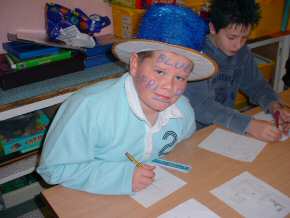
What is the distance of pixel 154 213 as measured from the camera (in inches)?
31.6

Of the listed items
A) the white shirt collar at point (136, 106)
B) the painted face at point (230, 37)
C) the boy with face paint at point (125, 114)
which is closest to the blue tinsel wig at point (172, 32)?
the boy with face paint at point (125, 114)

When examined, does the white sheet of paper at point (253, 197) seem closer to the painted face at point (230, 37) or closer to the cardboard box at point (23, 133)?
the painted face at point (230, 37)

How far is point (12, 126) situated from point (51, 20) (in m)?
0.58

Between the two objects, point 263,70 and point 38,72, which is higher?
point 38,72

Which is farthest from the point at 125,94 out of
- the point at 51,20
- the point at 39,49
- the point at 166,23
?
the point at 51,20

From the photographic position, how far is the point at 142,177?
880 mm

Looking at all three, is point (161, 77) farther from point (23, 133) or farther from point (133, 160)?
point (23, 133)

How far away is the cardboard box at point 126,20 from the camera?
5.84 ft

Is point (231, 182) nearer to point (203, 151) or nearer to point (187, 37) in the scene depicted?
point (203, 151)

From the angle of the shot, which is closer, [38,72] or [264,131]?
[264,131]

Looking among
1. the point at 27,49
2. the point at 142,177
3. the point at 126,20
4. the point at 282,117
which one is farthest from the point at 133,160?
the point at 126,20

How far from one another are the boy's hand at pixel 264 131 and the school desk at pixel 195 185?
0.03m

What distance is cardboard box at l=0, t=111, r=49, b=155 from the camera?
5.15 feet

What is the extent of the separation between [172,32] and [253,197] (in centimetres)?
50
